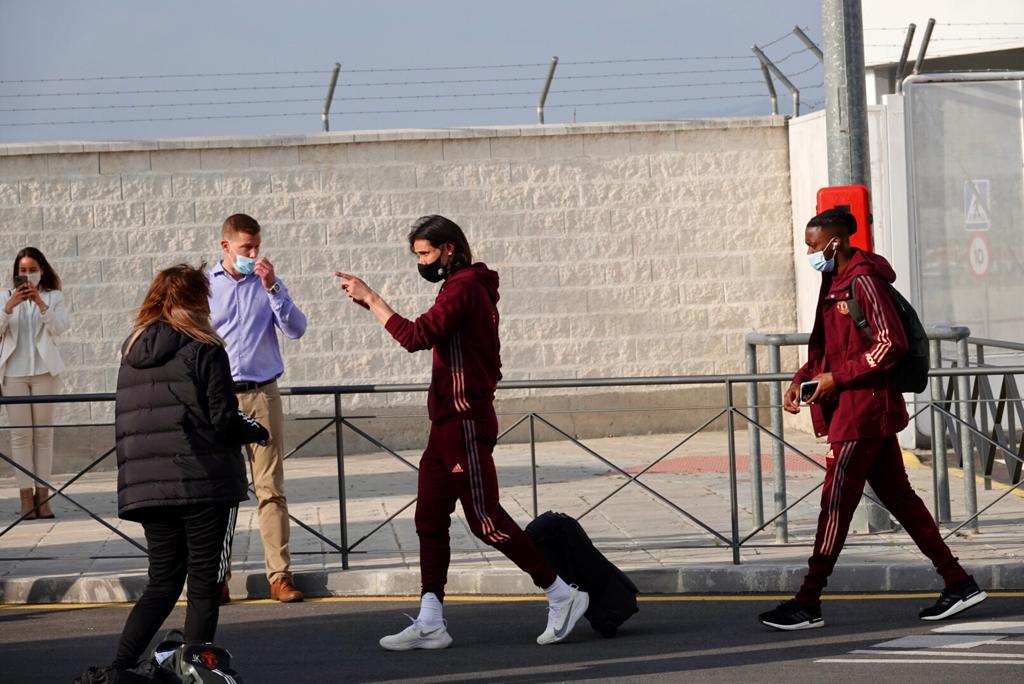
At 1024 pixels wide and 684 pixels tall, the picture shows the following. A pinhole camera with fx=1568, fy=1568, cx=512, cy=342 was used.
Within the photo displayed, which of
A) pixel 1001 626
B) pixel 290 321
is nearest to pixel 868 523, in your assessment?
pixel 1001 626

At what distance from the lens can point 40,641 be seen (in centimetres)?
736

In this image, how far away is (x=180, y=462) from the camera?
6.02 meters

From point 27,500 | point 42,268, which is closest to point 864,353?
point 27,500

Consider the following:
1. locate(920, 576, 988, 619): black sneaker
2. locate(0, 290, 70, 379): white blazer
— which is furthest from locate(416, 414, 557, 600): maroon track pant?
locate(0, 290, 70, 379): white blazer

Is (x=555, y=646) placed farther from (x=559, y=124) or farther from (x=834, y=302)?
(x=559, y=124)

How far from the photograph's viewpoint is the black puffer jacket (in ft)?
19.7

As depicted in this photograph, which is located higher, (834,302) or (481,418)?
(834,302)

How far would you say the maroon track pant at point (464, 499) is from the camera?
6.85 m

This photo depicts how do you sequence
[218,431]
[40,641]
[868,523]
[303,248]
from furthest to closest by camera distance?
[303,248], [868,523], [40,641], [218,431]

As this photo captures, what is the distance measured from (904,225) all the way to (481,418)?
7.73 metres

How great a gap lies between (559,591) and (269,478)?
1.93 metres

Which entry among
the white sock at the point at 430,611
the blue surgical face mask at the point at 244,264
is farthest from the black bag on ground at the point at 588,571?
the blue surgical face mask at the point at 244,264

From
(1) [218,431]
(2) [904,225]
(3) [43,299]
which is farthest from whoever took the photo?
(2) [904,225]

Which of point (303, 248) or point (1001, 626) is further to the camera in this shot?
point (303, 248)
